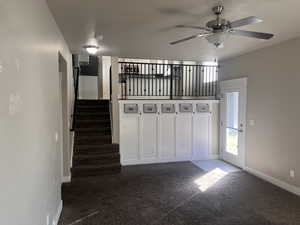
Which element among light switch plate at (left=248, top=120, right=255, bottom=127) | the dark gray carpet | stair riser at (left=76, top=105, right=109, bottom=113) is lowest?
the dark gray carpet

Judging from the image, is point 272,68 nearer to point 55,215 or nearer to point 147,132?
point 147,132

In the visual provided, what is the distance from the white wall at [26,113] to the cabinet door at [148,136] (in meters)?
3.21

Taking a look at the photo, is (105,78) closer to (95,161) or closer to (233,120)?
(95,161)

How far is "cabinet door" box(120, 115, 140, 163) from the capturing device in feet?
18.6

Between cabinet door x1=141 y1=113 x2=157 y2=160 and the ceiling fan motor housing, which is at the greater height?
the ceiling fan motor housing

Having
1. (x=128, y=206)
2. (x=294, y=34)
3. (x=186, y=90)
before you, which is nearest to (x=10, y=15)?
(x=128, y=206)

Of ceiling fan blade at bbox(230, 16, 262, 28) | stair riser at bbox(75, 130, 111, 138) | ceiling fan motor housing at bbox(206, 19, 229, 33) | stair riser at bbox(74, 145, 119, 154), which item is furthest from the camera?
stair riser at bbox(75, 130, 111, 138)

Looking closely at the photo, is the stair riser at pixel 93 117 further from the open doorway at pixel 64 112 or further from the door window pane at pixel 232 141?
the door window pane at pixel 232 141

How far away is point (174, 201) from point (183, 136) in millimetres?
2669

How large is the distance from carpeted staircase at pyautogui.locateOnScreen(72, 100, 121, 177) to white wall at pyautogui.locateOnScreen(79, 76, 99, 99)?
373 cm

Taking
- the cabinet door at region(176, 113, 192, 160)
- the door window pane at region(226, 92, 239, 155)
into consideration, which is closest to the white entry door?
the door window pane at region(226, 92, 239, 155)

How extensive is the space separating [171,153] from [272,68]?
3.14 m

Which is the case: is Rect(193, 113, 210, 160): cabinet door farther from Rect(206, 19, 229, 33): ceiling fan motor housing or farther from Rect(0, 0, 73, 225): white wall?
Rect(0, 0, 73, 225): white wall

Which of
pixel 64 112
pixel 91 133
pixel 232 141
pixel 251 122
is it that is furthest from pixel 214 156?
pixel 64 112
